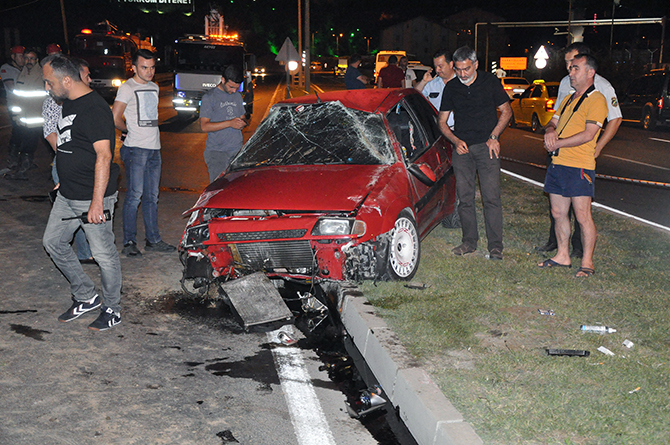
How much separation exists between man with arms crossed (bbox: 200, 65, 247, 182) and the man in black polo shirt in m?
2.33

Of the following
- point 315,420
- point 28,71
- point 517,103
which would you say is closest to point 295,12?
point 517,103

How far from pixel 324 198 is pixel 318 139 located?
1188 millimetres

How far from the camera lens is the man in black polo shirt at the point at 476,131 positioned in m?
6.57

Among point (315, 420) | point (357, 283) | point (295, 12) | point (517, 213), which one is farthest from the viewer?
point (295, 12)

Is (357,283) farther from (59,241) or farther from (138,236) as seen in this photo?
(138,236)

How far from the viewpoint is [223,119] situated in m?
7.55

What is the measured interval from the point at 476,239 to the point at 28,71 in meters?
7.71

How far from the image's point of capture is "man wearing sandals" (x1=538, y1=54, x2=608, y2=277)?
19.1 ft

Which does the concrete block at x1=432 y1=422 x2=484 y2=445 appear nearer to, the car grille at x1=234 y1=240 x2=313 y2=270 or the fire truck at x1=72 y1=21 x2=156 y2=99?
the car grille at x1=234 y1=240 x2=313 y2=270

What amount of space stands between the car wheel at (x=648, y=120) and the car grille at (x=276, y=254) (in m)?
19.8

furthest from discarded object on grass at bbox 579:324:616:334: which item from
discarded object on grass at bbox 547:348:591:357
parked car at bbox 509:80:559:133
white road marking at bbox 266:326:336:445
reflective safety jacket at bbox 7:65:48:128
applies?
parked car at bbox 509:80:559:133

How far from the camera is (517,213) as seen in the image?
29.5ft

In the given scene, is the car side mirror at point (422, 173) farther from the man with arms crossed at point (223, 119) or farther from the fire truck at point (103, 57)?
the fire truck at point (103, 57)

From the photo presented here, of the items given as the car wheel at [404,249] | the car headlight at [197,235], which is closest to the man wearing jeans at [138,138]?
the car headlight at [197,235]
